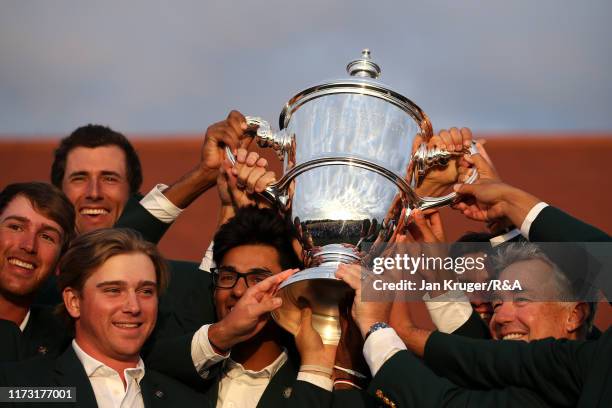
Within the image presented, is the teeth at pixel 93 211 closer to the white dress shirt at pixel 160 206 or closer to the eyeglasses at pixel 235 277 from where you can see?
the white dress shirt at pixel 160 206

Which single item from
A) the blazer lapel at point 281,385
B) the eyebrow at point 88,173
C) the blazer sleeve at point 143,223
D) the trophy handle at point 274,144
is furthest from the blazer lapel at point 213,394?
the eyebrow at point 88,173

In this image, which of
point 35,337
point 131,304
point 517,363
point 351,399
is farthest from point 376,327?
point 35,337

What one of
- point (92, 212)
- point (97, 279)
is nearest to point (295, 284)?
point (97, 279)

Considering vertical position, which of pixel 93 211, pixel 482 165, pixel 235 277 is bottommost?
pixel 235 277

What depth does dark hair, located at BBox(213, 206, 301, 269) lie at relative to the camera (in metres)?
3.43

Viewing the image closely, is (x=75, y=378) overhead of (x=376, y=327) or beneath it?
beneath

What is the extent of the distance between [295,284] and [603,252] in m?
0.88

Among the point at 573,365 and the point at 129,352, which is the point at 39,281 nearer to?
the point at 129,352

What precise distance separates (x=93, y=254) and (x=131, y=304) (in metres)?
0.20

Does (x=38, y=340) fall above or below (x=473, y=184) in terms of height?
below

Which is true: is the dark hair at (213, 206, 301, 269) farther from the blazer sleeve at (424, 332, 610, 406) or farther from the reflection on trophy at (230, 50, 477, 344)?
the blazer sleeve at (424, 332, 610, 406)

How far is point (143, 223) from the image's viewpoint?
3727mm

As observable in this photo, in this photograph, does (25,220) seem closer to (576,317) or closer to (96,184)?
(96,184)

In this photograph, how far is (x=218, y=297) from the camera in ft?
11.0
